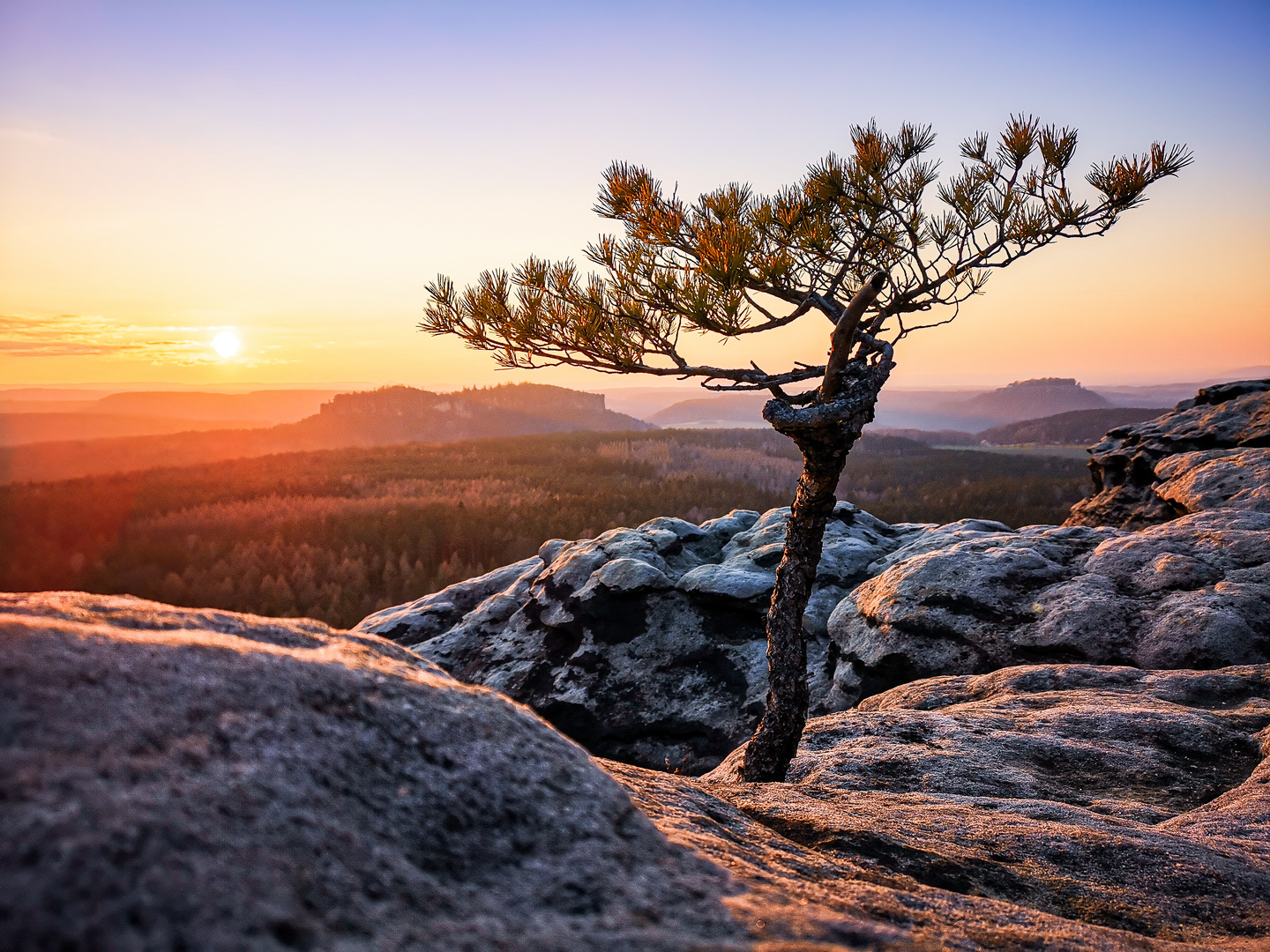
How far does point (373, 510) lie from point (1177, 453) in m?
19.9

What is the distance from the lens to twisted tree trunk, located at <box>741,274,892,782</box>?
4.60 meters

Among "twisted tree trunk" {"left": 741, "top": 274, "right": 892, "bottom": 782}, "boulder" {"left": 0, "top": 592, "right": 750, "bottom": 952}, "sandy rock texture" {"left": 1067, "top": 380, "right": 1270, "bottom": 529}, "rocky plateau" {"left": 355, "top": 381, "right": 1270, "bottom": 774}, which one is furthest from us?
"sandy rock texture" {"left": 1067, "top": 380, "right": 1270, "bottom": 529}

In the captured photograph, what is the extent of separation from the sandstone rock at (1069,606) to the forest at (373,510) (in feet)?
34.1

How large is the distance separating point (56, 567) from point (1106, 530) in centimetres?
2104

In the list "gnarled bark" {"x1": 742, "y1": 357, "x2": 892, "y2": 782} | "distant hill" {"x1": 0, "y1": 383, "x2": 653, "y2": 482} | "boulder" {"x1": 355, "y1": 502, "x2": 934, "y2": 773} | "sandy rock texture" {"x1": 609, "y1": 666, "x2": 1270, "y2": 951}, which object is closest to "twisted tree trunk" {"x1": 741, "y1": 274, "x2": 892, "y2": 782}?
"gnarled bark" {"x1": 742, "y1": 357, "x2": 892, "y2": 782}

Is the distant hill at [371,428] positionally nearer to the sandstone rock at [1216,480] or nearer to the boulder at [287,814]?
the sandstone rock at [1216,480]

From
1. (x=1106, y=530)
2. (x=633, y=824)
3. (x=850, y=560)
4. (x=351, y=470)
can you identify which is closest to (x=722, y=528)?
(x=850, y=560)

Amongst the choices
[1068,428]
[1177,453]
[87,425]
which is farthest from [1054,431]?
[87,425]

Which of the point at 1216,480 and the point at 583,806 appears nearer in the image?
the point at 583,806

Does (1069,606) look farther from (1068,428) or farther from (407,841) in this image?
(1068,428)

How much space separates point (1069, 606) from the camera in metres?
7.27

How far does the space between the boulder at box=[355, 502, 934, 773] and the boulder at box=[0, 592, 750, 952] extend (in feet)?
18.2

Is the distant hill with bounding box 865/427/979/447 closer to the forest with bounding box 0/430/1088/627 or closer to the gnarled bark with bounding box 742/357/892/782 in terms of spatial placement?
the forest with bounding box 0/430/1088/627

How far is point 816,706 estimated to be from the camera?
26.0 ft
